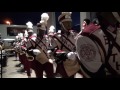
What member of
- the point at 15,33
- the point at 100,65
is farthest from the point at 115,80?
the point at 15,33

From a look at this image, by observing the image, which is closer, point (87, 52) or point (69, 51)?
point (87, 52)

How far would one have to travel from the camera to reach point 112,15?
1666mm

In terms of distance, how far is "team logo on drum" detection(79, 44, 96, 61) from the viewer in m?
1.66

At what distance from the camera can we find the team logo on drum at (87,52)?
1.66 metres

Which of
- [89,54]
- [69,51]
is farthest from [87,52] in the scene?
[69,51]

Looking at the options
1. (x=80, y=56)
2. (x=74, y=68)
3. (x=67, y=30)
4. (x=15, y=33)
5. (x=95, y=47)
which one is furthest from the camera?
(x=15, y=33)

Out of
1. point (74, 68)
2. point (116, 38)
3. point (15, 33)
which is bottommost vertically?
point (74, 68)

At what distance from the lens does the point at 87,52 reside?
5.60 ft

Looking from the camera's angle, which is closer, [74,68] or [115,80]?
[115,80]

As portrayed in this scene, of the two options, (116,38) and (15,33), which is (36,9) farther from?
(15,33)

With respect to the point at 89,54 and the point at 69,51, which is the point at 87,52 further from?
the point at 69,51

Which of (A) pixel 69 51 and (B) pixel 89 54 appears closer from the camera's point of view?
(B) pixel 89 54

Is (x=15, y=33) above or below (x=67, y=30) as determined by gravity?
above

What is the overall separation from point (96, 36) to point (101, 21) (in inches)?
6.0
